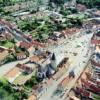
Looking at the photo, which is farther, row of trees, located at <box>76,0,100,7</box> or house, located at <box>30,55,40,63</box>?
row of trees, located at <box>76,0,100,7</box>

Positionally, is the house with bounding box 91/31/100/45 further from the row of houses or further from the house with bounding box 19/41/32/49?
the house with bounding box 19/41/32/49

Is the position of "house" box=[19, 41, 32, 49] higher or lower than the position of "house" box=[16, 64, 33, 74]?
higher

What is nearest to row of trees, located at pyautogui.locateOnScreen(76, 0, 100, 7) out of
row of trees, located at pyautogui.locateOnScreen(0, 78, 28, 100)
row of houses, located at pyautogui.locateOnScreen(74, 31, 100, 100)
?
row of houses, located at pyautogui.locateOnScreen(74, 31, 100, 100)

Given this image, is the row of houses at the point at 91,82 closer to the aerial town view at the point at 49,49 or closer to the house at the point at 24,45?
the aerial town view at the point at 49,49

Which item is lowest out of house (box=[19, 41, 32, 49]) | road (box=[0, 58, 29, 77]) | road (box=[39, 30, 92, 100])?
road (box=[39, 30, 92, 100])

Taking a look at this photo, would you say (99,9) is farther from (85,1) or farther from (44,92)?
(44,92)

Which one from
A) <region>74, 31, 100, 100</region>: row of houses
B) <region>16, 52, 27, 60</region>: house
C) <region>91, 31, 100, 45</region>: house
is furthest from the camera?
<region>91, 31, 100, 45</region>: house

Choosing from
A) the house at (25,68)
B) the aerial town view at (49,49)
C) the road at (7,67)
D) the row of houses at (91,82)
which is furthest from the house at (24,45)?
the row of houses at (91,82)

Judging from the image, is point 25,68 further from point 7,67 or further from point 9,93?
point 9,93

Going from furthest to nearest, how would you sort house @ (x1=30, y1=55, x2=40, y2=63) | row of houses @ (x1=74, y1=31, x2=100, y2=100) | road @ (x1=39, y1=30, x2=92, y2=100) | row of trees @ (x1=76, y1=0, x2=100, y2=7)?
row of trees @ (x1=76, y1=0, x2=100, y2=7) < house @ (x1=30, y1=55, x2=40, y2=63) < road @ (x1=39, y1=30, x2=92, y2=100) < row of houses @ (x1=74, y1=31, x2=100, y2=100)
